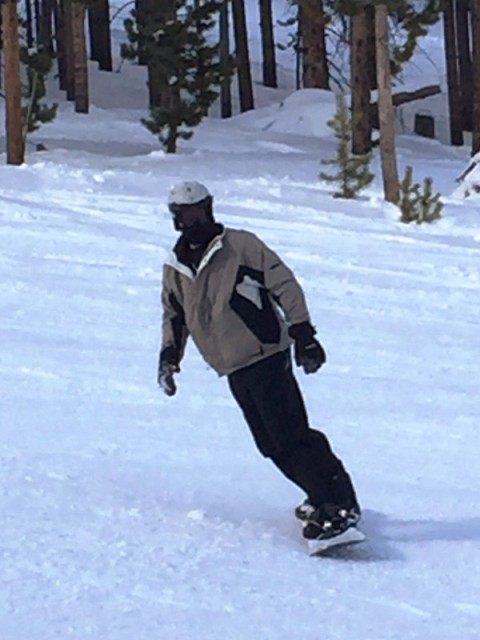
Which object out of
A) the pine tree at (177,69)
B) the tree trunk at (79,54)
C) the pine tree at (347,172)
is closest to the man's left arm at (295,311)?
the pine tree at (347,172)

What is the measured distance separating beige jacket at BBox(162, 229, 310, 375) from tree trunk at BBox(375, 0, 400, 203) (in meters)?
11.5

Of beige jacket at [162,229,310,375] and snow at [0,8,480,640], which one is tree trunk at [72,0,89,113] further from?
beige jacket at [162,229,310,375]

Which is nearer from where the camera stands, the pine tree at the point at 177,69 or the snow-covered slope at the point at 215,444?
the snow-covered slope at the point at 215,444

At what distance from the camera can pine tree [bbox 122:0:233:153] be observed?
856 inches

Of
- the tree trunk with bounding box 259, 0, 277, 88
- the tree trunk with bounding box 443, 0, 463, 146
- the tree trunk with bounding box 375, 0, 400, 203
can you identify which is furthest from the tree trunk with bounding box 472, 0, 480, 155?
the tree trunk with bounding box 259, 0, 277, 88

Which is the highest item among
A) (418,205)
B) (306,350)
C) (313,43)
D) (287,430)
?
(313,43)

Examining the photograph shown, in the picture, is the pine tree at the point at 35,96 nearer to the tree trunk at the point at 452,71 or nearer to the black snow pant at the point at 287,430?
the tree trunk at the point at 452,71

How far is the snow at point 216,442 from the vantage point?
4598mm

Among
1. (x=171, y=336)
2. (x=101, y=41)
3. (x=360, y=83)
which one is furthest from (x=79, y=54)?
(x=171, y=336)

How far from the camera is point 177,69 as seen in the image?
72.4ft

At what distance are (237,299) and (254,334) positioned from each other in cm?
15

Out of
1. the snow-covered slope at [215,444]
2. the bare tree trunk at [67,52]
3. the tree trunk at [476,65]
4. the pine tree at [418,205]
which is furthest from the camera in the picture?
the bare tree trunk at [67,52]

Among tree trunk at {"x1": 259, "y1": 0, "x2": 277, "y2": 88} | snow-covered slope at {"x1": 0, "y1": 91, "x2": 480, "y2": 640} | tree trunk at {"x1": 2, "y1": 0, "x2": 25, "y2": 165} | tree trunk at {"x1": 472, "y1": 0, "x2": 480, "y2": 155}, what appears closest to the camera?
snow-covered slope at {"x1": 0, "y1": 91, "x2": 480, "y2": 640}

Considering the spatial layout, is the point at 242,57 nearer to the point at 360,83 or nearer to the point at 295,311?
the point at 360,83
